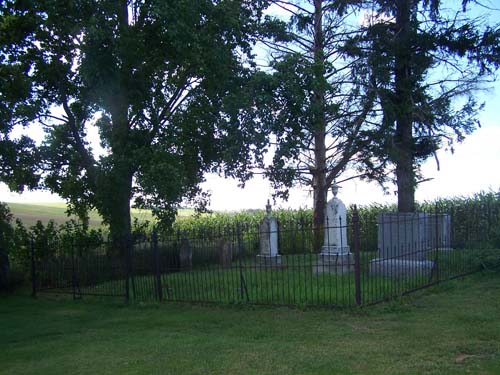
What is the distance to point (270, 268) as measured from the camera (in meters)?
13.8

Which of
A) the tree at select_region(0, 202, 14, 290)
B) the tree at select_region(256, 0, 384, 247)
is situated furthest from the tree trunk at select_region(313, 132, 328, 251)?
the tree at select_region(0, 202, 14, 290)

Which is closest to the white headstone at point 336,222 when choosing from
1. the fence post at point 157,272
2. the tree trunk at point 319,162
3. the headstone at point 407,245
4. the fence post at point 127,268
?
the headstone at point 407,245

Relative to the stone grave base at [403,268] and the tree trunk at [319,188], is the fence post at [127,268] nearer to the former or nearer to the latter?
the stone grave base at [403,268]

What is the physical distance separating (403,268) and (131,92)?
368 inches

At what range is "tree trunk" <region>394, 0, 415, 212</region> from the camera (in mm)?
16125

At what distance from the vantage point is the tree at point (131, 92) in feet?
47.0

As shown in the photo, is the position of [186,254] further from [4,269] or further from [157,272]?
[4,269]

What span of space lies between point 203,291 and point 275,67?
6723mm

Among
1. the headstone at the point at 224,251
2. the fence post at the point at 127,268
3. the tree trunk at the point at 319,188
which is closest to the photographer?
the fence post at the point at 127,268

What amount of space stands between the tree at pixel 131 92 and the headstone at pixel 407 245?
15.3ft

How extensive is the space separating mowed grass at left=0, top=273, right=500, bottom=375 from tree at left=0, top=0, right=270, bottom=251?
14.0 ft

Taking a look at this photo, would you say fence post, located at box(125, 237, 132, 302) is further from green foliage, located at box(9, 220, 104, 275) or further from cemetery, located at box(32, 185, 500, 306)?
green foliage, located at box(9, 220, 104, 275)

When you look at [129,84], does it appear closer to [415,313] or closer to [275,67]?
[275,67]

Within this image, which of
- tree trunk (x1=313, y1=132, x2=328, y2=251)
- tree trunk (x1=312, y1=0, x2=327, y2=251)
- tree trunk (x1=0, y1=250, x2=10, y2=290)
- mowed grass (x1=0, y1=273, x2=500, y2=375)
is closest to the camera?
mowed grass (x1=0, y1=273, x2=500, y2=375)
